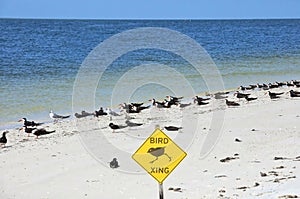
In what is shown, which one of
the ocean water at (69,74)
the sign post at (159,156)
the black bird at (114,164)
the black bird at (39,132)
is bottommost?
the sign post at (159,156)

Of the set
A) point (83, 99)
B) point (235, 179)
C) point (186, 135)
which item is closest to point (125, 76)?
point (83, 99)

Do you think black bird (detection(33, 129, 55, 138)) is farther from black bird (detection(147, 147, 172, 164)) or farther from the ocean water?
black bird (detection(147, 147, 172, 164))

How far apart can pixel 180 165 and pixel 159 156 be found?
14.4 feet

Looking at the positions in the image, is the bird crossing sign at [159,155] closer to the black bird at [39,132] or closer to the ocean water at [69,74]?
the black bird at [39,132]

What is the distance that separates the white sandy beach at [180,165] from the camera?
386 inches

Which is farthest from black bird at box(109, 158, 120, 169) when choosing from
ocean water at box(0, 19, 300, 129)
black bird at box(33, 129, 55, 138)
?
ocean water at box(0, 19, 300, 129)

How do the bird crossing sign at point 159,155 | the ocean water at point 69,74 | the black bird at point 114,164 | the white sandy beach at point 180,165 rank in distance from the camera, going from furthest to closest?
the ocean water at point 69,74, the black bird at point 114,164, the white sandy beach at point 180,165, the bird crossing sign at point 159,155

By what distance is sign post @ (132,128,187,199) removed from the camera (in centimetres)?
748

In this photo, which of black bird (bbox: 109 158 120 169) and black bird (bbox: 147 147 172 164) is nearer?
black bird (bbox: 147 147 172 164)

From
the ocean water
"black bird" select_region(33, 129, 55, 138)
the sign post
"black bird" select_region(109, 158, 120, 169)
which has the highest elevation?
the ocean water

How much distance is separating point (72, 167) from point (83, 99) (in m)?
11.8

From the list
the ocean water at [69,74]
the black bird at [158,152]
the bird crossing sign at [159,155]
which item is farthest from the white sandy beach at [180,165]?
the ocean water at [69,74]

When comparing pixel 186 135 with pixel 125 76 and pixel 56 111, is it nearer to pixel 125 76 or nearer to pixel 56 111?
pixel 56 111

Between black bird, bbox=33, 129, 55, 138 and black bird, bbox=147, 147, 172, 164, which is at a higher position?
black bird, bbox=33, 129, 55, 138
